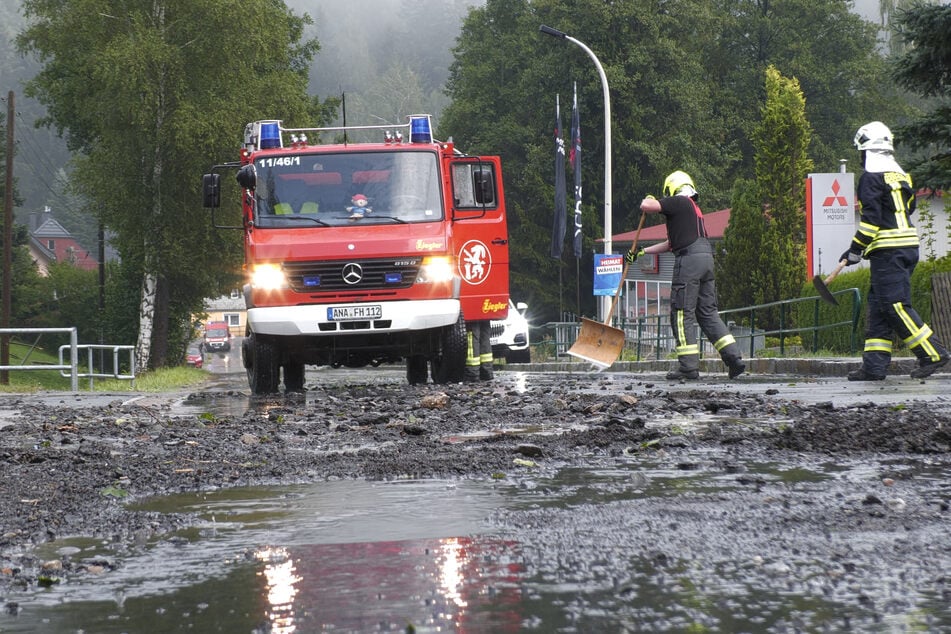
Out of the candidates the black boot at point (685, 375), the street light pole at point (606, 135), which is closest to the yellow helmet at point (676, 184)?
the black boot at point (685, 375)

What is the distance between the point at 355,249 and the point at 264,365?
1.63m

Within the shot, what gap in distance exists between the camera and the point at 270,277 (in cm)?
1459

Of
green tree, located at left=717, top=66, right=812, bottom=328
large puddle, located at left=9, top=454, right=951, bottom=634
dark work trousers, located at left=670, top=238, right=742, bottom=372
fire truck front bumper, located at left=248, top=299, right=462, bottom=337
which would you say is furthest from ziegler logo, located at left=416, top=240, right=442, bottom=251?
green tree, located at left=717, top=66, right=812, bottom=328

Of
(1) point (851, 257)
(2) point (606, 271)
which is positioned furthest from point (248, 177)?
(2) point (606, 271)

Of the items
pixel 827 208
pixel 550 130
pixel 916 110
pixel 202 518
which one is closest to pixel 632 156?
pixel 550 130

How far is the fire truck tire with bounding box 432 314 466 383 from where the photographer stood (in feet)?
50.2

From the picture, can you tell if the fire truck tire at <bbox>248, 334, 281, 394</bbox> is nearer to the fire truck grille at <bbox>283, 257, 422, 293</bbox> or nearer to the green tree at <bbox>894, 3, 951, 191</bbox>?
the fire truck grille at <bbox>283, 257, 422, 293</bbox>

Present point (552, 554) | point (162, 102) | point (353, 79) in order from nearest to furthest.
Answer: point (552, 554)
point (162, 102)
point (353, 79)

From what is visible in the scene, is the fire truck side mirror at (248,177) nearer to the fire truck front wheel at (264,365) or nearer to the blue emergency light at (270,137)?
the blue emergency light at (270,137)

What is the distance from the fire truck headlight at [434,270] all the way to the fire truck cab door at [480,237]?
73 centimetres

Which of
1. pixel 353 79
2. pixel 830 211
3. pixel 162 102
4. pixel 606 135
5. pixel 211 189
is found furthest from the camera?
pixel 353 79

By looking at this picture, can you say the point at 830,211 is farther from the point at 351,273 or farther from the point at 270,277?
the point at 270,277

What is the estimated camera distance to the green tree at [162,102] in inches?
1483

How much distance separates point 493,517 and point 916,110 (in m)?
66.8
